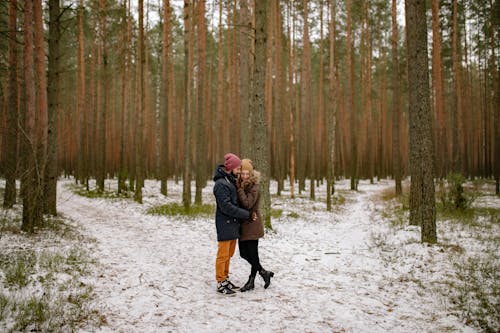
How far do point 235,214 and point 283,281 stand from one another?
1.66 m

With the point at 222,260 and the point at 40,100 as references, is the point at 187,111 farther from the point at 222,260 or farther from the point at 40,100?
the point at 222,260

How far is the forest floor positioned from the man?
33 cm

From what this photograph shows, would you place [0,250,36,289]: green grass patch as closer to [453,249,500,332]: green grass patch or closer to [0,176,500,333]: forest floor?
[0,176,500,333]: forest floor

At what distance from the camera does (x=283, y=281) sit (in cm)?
501

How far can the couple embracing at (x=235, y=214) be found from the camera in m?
4.18

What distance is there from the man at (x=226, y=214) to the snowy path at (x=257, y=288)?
0.33 meters

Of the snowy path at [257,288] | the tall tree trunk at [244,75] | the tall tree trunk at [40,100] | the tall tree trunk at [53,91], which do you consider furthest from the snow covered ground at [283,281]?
the tall tree trunk at [244,75]

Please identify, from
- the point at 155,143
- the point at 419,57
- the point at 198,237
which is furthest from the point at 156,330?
the point at 155,143

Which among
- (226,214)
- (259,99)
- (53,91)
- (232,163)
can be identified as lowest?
(226,214)

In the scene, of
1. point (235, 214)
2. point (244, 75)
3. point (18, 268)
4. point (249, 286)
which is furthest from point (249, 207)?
point (244, 75)

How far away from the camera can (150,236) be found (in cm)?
779

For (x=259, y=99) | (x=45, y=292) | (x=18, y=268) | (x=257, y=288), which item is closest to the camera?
(x=45, y=292)

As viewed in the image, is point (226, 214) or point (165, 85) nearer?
point (226, 214)

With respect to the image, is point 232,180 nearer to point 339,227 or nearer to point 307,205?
point 339,227
